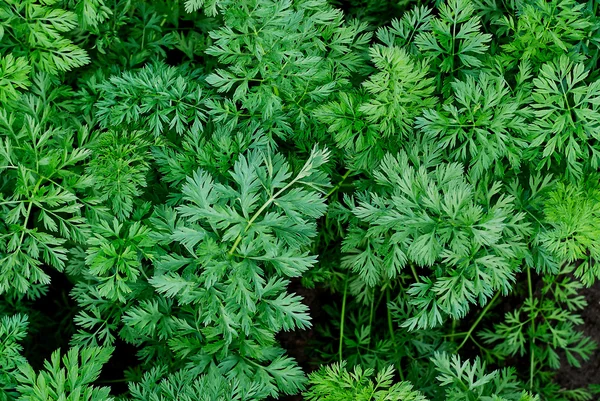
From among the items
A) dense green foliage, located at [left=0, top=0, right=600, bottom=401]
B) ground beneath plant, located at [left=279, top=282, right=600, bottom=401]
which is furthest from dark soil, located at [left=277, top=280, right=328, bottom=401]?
dense green foliage, located at [left=0, top=0, right=600, bottom=401]

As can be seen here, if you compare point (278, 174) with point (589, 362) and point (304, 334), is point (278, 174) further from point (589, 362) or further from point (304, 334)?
point (589, 362)

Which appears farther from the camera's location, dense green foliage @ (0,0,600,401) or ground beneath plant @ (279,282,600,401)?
ground beneath plant @ (279,282,600,401)

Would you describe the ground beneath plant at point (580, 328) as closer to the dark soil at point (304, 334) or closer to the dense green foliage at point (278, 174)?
the dark soil at point (304, 334)

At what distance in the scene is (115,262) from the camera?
2.49 meters

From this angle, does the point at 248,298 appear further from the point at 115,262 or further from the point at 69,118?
the point at 69,118

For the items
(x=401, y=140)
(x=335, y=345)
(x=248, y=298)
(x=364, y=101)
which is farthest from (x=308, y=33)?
(x=335, y=345)

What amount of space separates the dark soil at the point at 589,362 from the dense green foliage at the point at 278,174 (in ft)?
3.49

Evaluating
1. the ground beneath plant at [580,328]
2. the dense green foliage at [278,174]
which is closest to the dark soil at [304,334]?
the ground beneath plant at [580,328]

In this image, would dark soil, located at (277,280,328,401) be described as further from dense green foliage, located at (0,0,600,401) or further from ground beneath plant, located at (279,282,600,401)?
dense green foliage, located at (0,0,600,401)

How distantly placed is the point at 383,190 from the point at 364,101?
384mm

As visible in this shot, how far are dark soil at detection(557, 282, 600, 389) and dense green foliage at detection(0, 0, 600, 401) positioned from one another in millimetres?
Result: 1062

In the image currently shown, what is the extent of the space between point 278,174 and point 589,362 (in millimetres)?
2513

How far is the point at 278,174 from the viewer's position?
7.67 ft

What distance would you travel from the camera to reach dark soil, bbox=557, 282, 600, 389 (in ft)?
12.0
